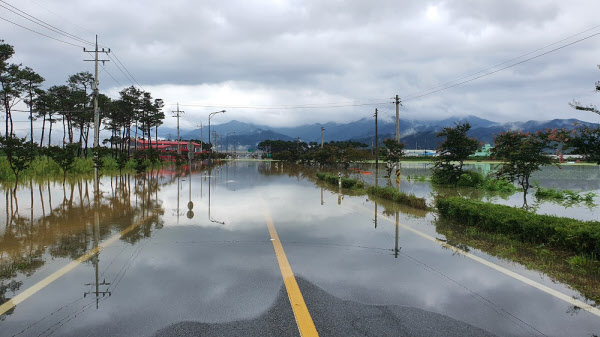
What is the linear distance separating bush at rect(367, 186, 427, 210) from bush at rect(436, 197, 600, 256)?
2.33 m

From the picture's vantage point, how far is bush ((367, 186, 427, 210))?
12.4m

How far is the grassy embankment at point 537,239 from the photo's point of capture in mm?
5605

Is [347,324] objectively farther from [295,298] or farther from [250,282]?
[250,282]

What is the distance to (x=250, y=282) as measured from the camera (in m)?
5.02

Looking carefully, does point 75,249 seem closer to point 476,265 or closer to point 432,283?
point 432,283

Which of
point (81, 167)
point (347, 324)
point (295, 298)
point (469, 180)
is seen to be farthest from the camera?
point (81, 167)

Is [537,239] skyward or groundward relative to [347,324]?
skyward

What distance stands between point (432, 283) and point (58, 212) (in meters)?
11.5

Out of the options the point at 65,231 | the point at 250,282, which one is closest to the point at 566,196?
the point at 250,282

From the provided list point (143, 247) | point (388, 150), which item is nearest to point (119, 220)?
point (143, 247)

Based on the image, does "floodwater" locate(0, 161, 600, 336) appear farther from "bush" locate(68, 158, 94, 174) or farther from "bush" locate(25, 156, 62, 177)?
"bush" locate(68, 158, 94, 174)

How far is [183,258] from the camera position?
6191 mm

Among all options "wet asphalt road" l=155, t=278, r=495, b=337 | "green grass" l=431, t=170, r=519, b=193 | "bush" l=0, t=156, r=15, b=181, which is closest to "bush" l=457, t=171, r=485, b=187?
"green grass" l=431, t=170, r=519, b=193

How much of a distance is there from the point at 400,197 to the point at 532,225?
6.38 metres
